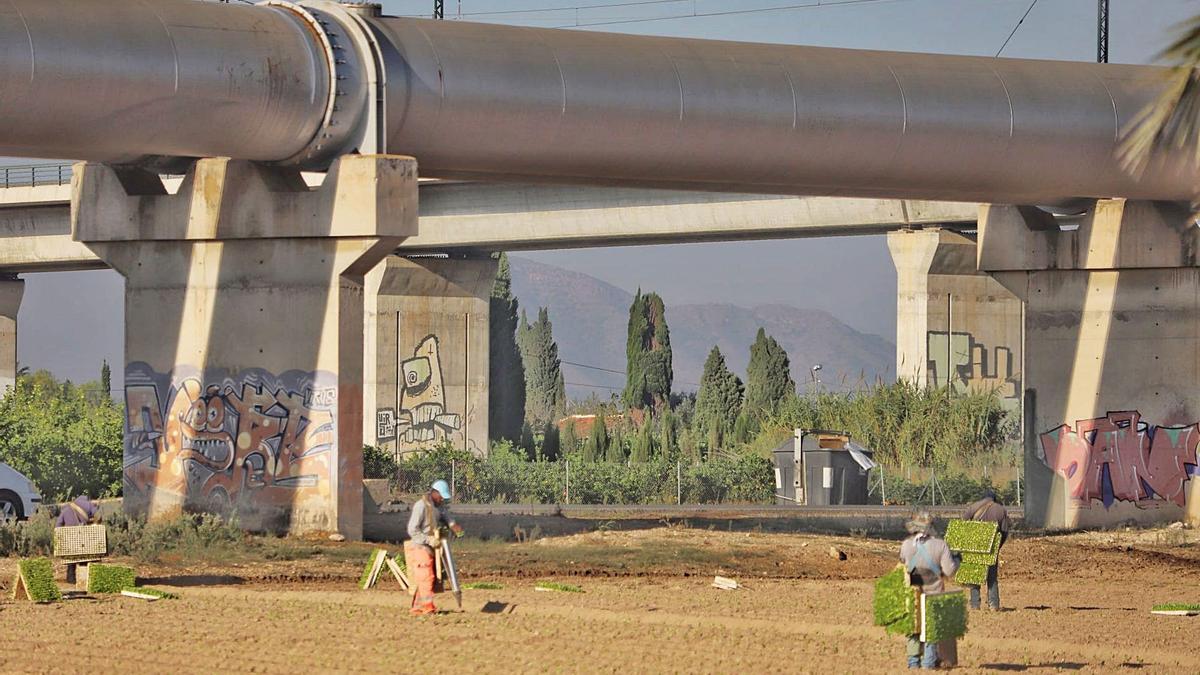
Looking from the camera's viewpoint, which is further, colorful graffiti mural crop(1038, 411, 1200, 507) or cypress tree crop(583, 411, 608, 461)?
cypress tree crop(583, 411, 608, 461)

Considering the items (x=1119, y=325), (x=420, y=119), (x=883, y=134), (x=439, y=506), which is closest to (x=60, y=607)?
(x=439, y=506)

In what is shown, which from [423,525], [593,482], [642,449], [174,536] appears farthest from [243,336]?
[642,449]

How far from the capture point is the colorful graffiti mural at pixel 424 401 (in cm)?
5500

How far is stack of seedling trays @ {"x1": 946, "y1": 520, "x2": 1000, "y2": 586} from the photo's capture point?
76.8 ft

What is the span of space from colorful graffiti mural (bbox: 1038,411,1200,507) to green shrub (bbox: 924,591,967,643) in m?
20.2

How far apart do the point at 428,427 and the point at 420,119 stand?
26518 millimetres

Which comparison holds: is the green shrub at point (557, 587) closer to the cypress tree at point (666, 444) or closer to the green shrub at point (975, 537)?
the green shrub at point (975, 537)

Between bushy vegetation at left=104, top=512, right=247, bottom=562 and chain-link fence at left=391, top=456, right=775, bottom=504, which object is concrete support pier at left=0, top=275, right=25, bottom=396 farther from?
bushy vegetation at left=104, top=512, right=247, bottom=562

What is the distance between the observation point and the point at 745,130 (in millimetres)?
31516

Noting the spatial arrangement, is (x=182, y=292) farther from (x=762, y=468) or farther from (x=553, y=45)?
(x=762, y=468)

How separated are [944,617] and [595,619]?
5418 mm

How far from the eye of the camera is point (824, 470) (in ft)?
155

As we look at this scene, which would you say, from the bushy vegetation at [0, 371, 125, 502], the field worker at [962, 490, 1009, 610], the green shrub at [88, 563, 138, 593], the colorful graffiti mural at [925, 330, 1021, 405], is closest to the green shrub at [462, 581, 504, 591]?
the green shrub at [88, 563, 138, 593]

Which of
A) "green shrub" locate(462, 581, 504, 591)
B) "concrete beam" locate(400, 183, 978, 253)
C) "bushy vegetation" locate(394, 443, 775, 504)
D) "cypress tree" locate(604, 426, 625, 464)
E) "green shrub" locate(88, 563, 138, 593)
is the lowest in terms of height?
"green shrub" locate(462, 581, 504, 591)
